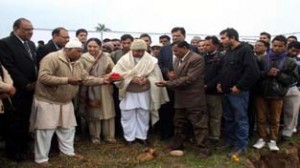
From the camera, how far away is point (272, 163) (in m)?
6.94

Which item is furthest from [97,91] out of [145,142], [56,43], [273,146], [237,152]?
[273,146]

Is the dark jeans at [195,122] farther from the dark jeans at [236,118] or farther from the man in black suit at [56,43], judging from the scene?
the man in black suit at [56,43]

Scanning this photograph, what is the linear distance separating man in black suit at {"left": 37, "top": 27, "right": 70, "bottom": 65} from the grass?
1.72 meters

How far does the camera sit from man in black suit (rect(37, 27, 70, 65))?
629 cm

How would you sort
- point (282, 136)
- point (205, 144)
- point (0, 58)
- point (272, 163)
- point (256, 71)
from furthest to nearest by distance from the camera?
point (282, 136), point (272, 163), point (205, 144), point (256, 71), point (0, 58)

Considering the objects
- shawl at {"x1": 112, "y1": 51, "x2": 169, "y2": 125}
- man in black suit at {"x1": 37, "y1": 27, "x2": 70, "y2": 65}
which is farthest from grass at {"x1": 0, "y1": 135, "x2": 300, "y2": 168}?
man in black suit at {"x1": 37, "y1": 27, "x2": 70, "y2": 65}

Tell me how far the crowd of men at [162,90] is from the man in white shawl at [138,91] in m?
0.02

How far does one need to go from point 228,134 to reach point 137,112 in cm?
171

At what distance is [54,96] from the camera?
5.76 m

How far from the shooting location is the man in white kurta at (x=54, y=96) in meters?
5.63

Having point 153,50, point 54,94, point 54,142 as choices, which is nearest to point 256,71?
point 153,50

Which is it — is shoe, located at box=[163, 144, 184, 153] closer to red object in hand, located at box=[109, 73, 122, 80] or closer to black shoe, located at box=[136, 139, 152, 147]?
black shoe, located at box=[136, 139, 152, 147]

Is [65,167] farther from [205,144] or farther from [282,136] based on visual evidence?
[282,136]

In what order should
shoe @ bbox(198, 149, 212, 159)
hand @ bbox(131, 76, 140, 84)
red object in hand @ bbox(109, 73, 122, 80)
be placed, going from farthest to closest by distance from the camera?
hand @ bbox(131, 76, 140, 84)
shoe @ bbox(198, 149, 212, 159)
red object in hand @ bbox(109, 73, 122, 80)
